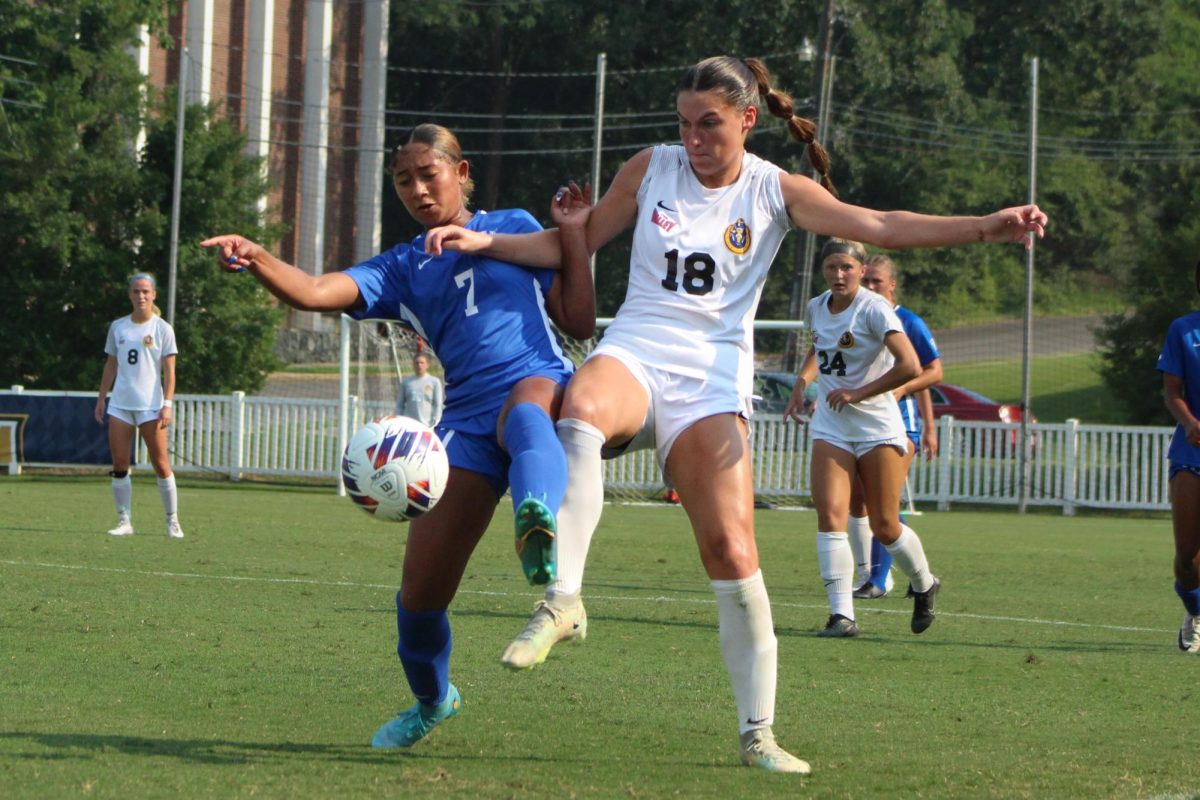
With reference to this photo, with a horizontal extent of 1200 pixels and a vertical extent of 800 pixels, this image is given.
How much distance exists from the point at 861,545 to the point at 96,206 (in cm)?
2382

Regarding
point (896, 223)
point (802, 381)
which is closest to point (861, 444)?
point (802, 381)

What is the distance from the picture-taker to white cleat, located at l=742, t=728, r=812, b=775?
5094 mm

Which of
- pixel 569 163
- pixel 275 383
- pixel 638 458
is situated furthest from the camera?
pixel 569 163

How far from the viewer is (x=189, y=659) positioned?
7219 millimetres

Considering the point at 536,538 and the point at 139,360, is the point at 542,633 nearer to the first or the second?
the point at 536,538

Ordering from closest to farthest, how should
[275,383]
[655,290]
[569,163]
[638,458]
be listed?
[655,290] → [638,458] → [275,383] → [569,163]

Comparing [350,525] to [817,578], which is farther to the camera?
[350,525]

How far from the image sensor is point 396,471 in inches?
193

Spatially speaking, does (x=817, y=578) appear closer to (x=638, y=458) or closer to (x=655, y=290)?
(x=655, y=290)

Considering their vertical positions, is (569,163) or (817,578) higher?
(569,163)

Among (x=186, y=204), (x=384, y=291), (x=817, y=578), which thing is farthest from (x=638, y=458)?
(x=384, y=291)

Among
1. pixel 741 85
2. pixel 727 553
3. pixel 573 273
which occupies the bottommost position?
pixel 727 553

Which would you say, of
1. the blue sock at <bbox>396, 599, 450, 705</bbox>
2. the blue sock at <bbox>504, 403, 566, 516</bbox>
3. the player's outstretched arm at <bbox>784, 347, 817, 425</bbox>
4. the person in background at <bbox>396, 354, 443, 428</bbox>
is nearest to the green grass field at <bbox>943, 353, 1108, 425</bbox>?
the person in background at <bbox>396, 354, 443, 428</bbox>

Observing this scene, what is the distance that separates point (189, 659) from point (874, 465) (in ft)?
13.5
